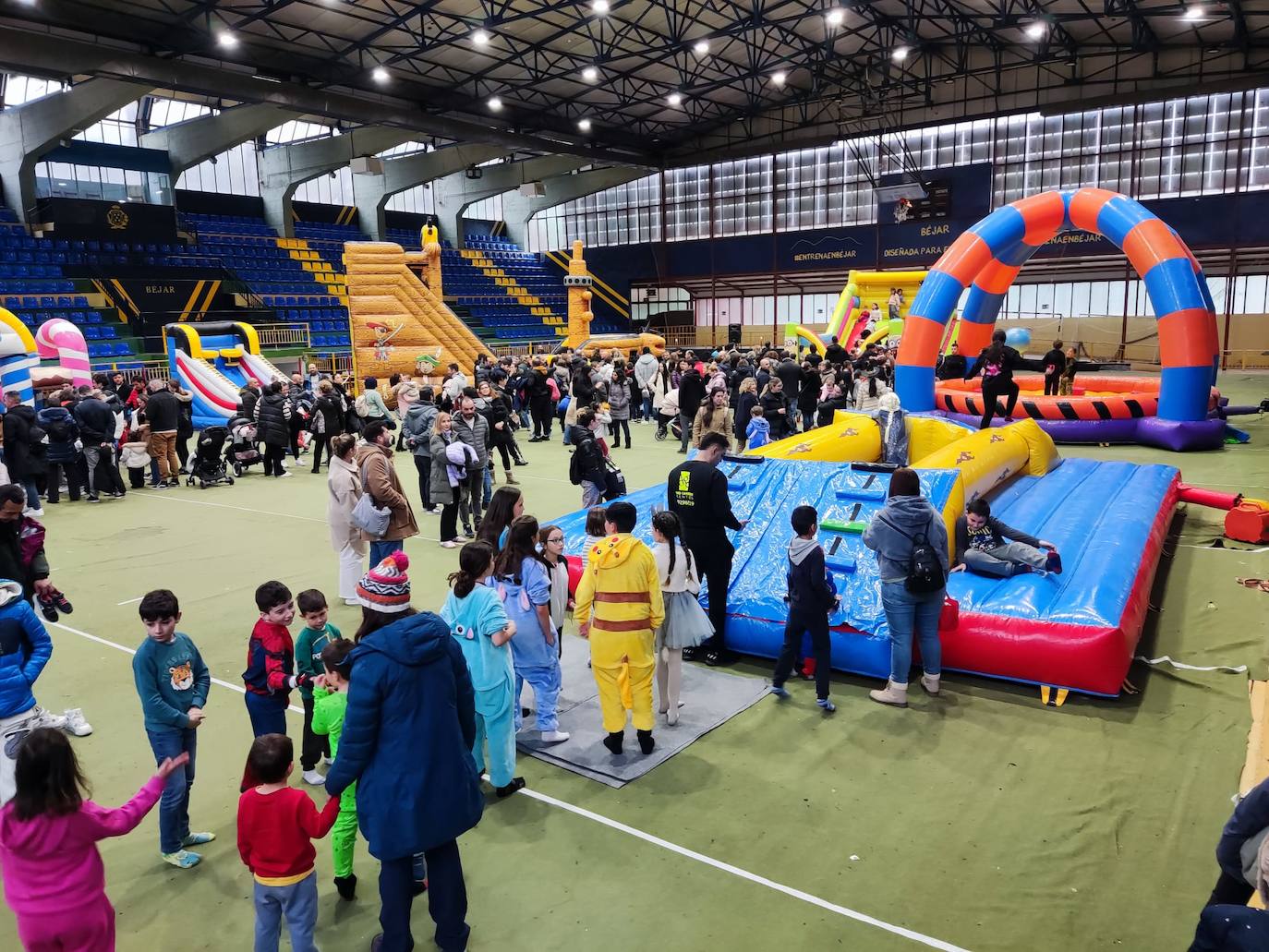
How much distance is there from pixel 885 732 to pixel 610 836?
67.4 inches

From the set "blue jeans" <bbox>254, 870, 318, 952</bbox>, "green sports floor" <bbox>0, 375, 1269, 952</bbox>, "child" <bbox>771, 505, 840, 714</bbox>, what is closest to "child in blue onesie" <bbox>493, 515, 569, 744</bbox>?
"green sports floor" <bbox>0, 375, 1269, 952</bbox>

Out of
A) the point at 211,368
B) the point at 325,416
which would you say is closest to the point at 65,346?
the point at 211,368

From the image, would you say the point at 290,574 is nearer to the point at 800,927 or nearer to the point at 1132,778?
the point at 800,927

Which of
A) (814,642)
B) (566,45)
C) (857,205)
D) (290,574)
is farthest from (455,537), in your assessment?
(857,205)

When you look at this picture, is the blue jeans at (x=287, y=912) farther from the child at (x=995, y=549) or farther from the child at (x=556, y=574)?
the child at (x=995, y=549)

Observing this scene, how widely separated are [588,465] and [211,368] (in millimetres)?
13110

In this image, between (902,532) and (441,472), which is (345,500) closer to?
(441,472)

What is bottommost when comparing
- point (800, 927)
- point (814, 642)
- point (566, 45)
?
point (800, 927)

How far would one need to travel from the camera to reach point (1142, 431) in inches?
520

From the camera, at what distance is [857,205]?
110 feet

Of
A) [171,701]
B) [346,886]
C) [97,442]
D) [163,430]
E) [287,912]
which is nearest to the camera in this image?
[287,912]

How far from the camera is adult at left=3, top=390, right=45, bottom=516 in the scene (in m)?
9.38

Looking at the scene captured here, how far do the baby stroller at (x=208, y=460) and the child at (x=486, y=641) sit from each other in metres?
9.72

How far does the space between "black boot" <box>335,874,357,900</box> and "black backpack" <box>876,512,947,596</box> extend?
10.2 feet
